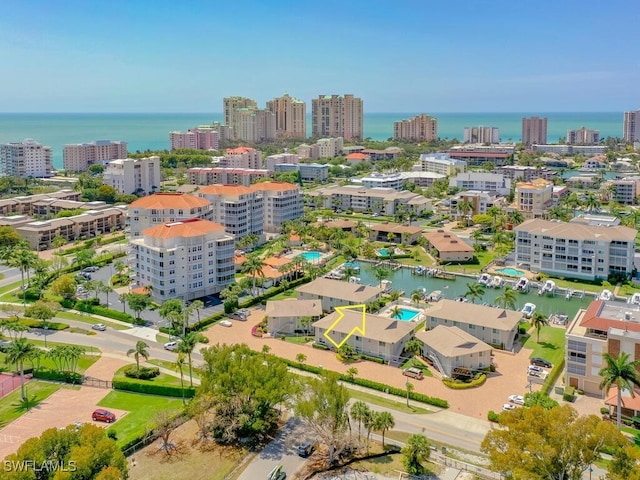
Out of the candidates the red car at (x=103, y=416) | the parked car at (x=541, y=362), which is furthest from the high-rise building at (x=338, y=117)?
the red car at (x=103, y=416)

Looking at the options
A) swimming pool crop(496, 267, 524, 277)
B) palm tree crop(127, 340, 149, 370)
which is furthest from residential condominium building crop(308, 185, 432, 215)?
palm tree crop(127, 340, 149, 370)

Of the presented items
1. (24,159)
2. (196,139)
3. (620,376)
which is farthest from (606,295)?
(196,139)

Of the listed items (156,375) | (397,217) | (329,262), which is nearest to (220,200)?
(329,262)

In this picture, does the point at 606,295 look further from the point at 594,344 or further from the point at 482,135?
the point at 482,135

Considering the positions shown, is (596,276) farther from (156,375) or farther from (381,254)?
(156,375)

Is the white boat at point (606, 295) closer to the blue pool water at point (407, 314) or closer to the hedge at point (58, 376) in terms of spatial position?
the blue pool water at point (407, 314)

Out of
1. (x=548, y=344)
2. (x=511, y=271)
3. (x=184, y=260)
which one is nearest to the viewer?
(x=548, y=344)

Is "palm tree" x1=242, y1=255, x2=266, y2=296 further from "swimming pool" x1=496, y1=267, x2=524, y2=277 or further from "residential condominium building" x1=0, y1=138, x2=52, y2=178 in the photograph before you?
"residential condominium building" x1=0, y1=138, x2=52, y2=178
